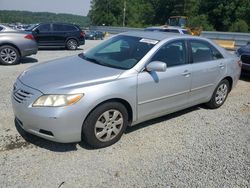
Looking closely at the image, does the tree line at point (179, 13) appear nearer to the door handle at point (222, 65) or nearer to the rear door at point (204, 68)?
the door handle at point (222, 65)

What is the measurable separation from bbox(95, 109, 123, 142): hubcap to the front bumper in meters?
0.28

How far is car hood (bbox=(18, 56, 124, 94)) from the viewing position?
3576 millimetres

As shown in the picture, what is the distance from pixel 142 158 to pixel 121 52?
1.79 metres

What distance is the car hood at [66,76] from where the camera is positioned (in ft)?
11.7

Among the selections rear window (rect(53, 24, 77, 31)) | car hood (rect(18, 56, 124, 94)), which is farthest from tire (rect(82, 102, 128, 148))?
rear window (rect(53, 24, 77, 31))

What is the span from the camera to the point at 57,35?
48.5 feet

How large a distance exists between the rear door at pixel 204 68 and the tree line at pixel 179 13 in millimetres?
37150

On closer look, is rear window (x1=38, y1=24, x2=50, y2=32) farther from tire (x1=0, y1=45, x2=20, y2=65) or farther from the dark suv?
tire (x1=0, y1=45, x2=20, y2=65)

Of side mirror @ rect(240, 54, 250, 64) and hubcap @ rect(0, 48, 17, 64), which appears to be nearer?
side mirror @ rect(240, 54, 250, 64)

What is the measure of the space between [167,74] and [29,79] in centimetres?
205

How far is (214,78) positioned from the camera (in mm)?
5395

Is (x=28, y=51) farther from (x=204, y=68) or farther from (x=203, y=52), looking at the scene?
(x=204, y=68)

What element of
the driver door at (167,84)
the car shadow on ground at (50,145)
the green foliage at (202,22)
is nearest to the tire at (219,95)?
the driver door at (167,84)

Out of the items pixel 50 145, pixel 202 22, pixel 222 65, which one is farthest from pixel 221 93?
pixel 202 22
